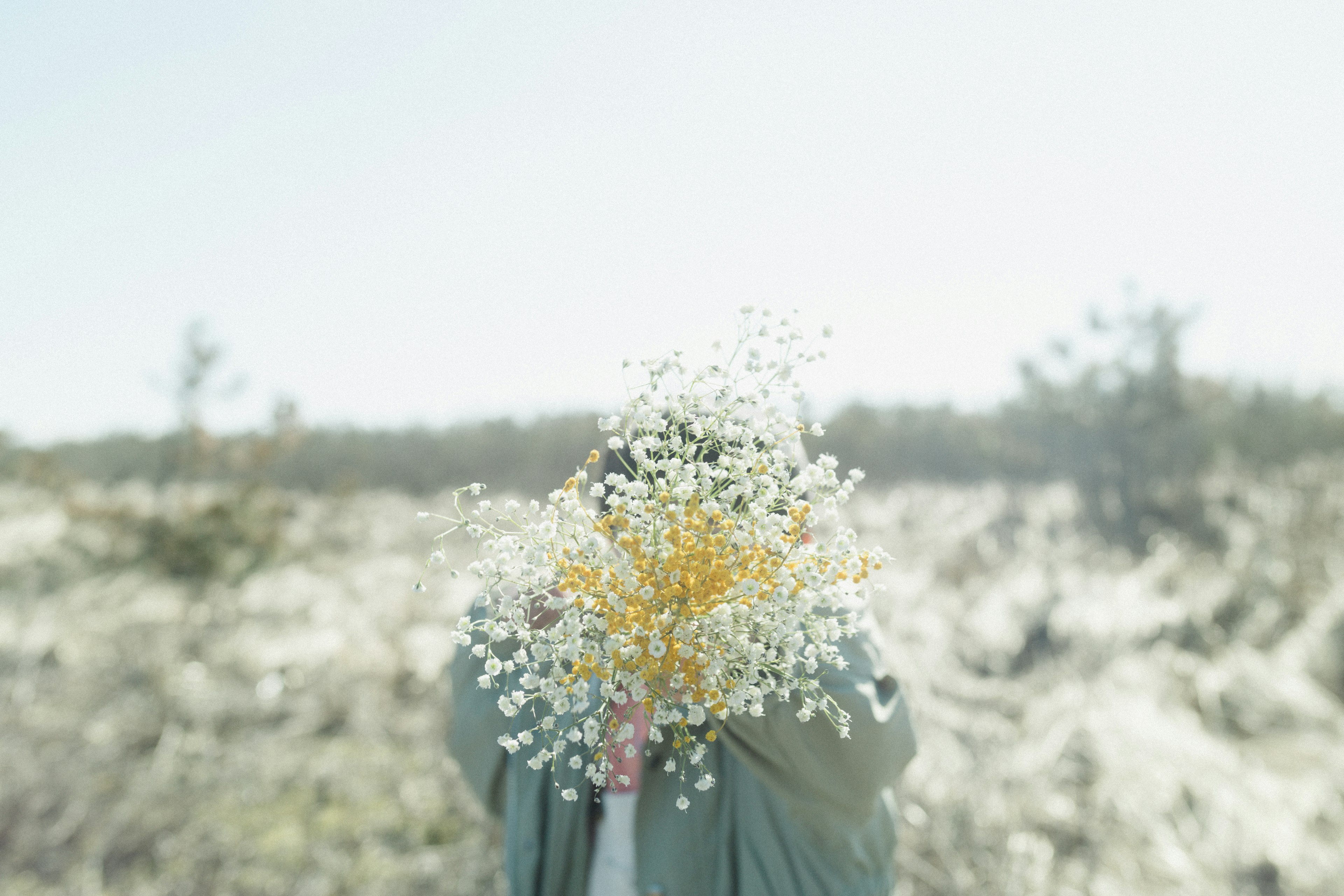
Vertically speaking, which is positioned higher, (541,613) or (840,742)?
(541,613)

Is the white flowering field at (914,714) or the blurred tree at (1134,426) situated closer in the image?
the white flowering field at (914,714)

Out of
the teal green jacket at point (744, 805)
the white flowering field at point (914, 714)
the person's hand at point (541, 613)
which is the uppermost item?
the person's hand at point (541, 613)

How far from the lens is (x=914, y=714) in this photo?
15.4 feet

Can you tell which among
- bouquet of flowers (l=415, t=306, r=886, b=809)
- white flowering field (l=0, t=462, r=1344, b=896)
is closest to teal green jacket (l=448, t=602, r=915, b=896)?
bouquet of flowers (l=415, t=306, r=886, b=809)

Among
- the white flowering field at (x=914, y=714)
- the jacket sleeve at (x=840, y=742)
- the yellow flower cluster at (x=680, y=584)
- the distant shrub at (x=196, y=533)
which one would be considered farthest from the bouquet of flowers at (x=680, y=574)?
the distant shrub at (x=196, y=533)

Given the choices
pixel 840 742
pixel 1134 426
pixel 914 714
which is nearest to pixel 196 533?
pixel 914 714

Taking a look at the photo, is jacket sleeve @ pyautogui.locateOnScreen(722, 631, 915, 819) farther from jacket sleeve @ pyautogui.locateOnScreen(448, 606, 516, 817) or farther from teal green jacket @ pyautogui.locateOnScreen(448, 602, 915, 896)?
jacket sleeve @ pyautogui.locateOnScreen(448, 606, 516, 817)

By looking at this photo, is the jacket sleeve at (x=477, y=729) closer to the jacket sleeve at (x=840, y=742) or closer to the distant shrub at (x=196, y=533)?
the jacket sleeve at (x=840, y=742)

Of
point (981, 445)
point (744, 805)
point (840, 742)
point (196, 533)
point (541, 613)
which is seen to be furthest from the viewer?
point (981, 445)

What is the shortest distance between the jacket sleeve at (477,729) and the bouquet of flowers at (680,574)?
0.73 meters

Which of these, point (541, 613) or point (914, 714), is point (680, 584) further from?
point (914, 714)

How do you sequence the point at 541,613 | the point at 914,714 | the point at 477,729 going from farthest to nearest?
the point at 914,714 → the point at 477,729 → the point at 541,613

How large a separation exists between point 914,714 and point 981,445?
12.8 meters

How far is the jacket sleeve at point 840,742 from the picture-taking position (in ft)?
5.25
